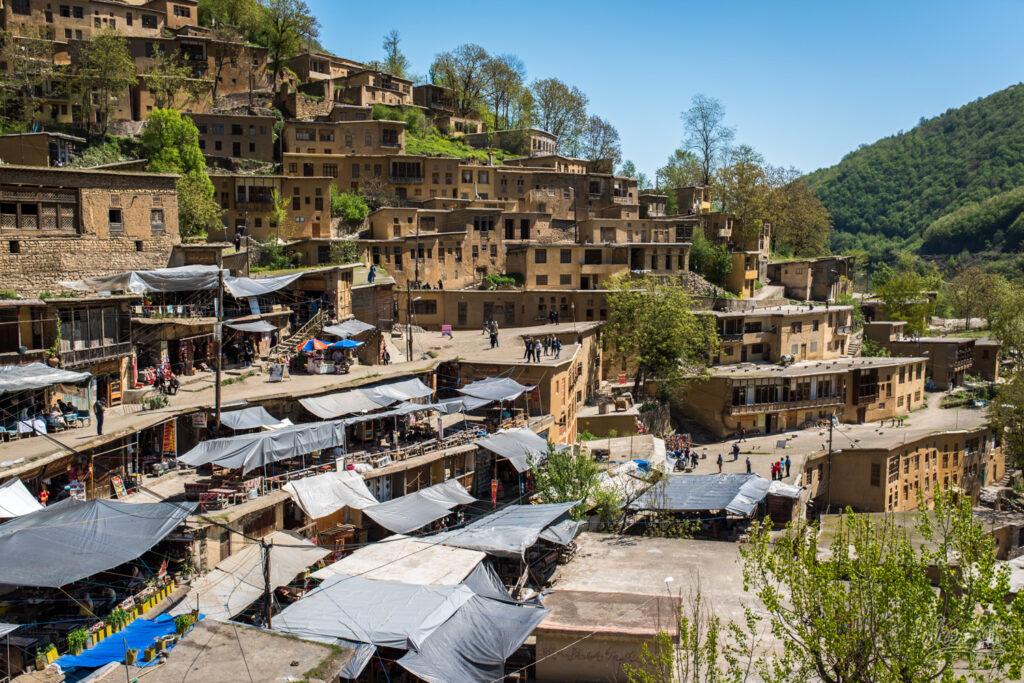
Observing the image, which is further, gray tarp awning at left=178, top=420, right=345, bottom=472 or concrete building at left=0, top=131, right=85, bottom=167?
concrete building at left=0, top=131, right=85, bottom=167

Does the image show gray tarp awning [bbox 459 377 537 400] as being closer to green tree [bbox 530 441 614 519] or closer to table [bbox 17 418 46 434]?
green tree [bbox 530 441 614 519]

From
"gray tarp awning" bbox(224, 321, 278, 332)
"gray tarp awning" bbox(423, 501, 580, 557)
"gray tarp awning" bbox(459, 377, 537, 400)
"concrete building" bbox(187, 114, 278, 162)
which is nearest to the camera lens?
"gray tarp awning" bbox(423, 501, 580, 557)

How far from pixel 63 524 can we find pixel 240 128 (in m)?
40.4

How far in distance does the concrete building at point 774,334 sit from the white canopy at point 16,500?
35974 mm

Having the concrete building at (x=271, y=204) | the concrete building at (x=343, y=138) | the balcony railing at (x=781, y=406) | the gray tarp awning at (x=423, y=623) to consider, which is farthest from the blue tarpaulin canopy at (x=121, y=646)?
the concrete building at (x=343, y=138)

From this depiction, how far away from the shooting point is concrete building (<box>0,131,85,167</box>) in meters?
36.3

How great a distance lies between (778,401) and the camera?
4481cm

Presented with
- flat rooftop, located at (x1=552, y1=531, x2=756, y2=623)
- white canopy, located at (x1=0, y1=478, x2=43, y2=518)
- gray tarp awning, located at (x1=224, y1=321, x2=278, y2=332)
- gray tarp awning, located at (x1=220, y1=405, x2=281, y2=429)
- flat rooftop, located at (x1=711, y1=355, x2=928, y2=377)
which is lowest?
flat rooftop, located at (x1=552, y1=531, x2=756, y2=623)

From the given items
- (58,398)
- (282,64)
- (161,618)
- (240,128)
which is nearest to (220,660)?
(161,618)

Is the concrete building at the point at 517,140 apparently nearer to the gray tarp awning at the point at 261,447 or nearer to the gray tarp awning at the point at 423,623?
the gray tarp awning at the point at 261,447

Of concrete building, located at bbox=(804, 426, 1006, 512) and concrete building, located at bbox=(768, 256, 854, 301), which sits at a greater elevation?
concrete building, located at bbox=(768, 256, 854, 301)

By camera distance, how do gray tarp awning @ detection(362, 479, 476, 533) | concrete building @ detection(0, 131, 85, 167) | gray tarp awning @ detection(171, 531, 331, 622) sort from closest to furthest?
gray tarp awning @ detection(171, 531, 331, 622), gray tarp awning @ detection(362, 479, 476, 533), concrete building @ detection(0, 131, 85, 167)

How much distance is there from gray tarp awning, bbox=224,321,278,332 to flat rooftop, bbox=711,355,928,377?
23732 mm

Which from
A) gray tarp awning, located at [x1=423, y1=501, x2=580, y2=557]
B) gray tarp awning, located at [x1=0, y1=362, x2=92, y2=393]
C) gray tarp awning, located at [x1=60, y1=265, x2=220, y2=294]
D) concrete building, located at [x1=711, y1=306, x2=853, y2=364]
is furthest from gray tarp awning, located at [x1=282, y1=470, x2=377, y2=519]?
concrete building, located at [x1=711, y1=306, x2=853, y2=364]
